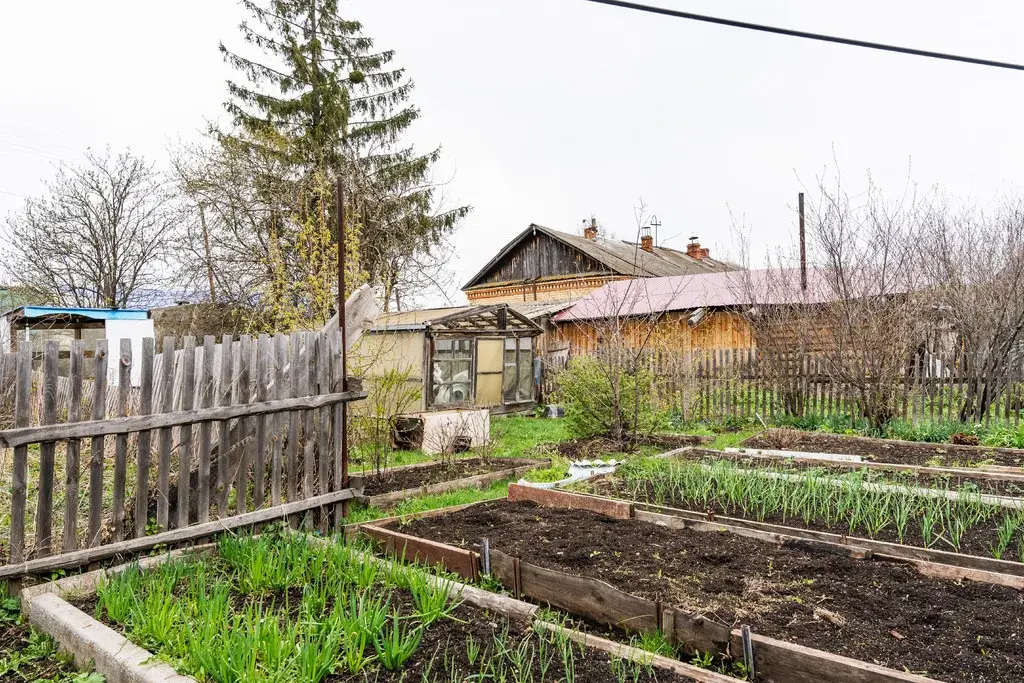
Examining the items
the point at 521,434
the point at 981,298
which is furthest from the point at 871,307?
the point at 521,434

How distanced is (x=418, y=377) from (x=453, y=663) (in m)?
11.7

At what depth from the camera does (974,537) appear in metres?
4.07

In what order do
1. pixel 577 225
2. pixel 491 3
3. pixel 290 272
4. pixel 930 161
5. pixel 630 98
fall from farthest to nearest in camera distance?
pixel 577 225 < pixel 290 272 < pixel 930 161 < pixel 630 98 < pixel 491 3

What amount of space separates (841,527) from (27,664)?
458cm

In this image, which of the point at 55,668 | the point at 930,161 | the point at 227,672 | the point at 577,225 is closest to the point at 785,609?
the point at 227,672

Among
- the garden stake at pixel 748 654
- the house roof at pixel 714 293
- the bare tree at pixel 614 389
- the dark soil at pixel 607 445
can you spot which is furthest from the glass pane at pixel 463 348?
the garden stake at pixel 748 654

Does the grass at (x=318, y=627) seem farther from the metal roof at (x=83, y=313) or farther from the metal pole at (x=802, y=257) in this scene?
the metal roof at (x=83, y=313)

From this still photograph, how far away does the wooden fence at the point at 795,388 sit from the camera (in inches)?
385

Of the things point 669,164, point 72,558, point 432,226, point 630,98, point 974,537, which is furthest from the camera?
point 432,226

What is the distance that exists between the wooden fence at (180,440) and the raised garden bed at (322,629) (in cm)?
42

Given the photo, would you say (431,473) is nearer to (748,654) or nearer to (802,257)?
(748,654)

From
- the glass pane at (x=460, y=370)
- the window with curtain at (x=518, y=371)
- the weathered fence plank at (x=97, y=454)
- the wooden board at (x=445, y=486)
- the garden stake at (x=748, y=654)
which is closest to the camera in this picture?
the garden stake at (x=748, y=654)

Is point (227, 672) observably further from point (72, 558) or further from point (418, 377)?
point (418, 377)

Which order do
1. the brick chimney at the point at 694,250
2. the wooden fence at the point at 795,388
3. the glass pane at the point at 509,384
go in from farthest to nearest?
1. the brick chimney at the point at 694,250
2. the glass pane at the point at 509,384
3. the wooden fence at the point at 795,388
